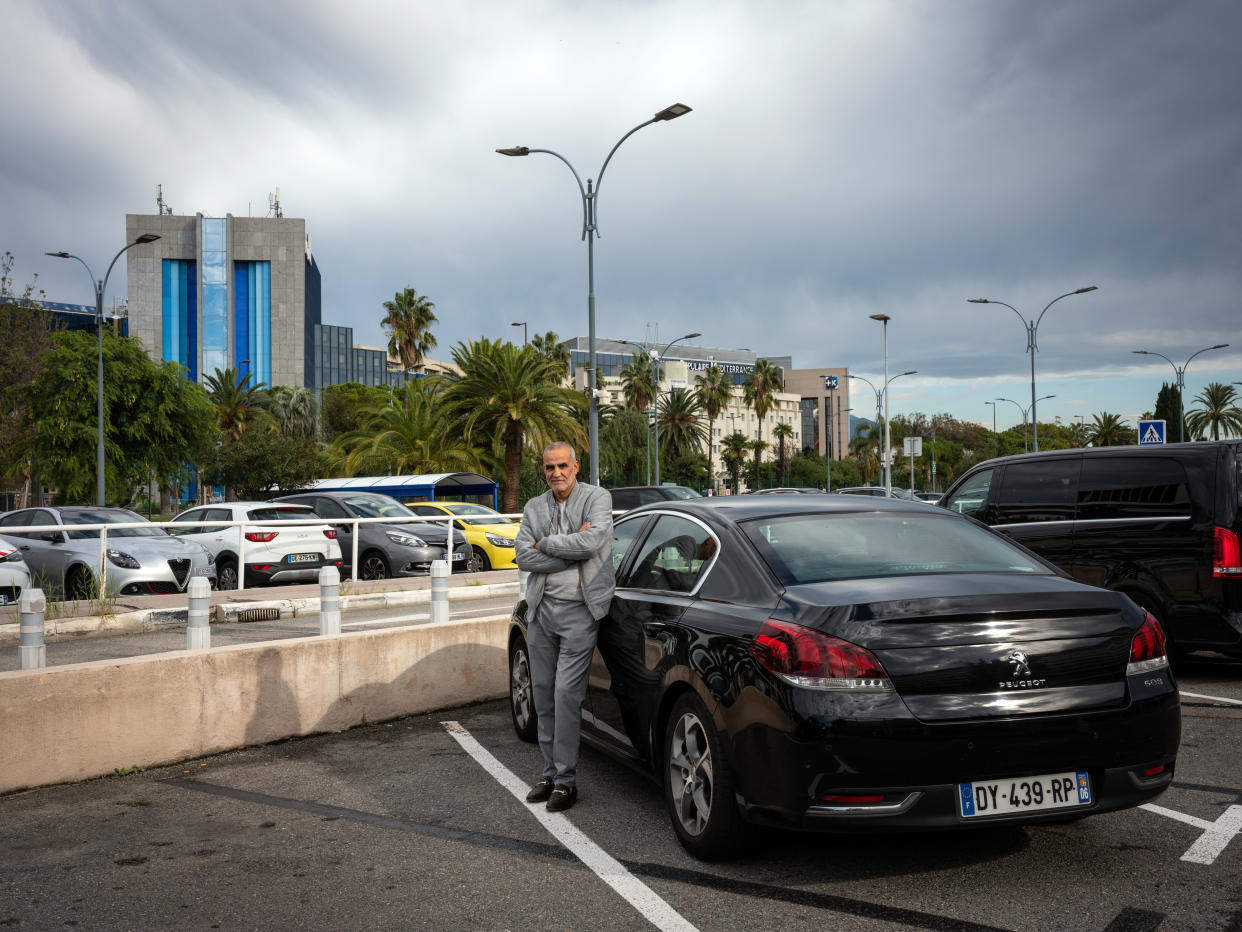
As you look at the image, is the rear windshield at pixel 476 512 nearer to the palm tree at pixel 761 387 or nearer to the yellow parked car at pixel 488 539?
the yellow parked car at pixel 488 539

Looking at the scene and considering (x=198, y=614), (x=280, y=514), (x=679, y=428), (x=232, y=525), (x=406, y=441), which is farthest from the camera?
(x=679, y=428)

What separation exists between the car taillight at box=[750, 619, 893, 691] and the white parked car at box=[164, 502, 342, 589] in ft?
41.7

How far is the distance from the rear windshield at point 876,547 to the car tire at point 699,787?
692 millimetres

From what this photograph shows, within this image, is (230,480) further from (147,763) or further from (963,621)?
(963,621)

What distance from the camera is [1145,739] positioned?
395cm

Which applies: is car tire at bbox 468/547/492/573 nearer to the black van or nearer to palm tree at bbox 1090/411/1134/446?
the black van

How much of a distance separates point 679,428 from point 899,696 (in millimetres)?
83394

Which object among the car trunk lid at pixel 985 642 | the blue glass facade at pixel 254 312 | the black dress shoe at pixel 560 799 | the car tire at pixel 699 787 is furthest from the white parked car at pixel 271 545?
the blue glass facade at pixel 254 312

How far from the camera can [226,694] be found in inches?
256

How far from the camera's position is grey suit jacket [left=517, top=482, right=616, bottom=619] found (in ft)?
16.7

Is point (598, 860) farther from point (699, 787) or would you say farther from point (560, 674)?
point (560, 674)

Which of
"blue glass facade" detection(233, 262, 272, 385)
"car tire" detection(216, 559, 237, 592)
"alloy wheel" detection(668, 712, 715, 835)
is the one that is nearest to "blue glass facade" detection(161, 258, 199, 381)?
"blue glass facade" detection(233, 262, 272, 385)

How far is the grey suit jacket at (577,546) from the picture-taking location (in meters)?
5.08

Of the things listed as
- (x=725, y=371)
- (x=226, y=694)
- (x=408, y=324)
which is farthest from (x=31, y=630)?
(x=725, y=371)
